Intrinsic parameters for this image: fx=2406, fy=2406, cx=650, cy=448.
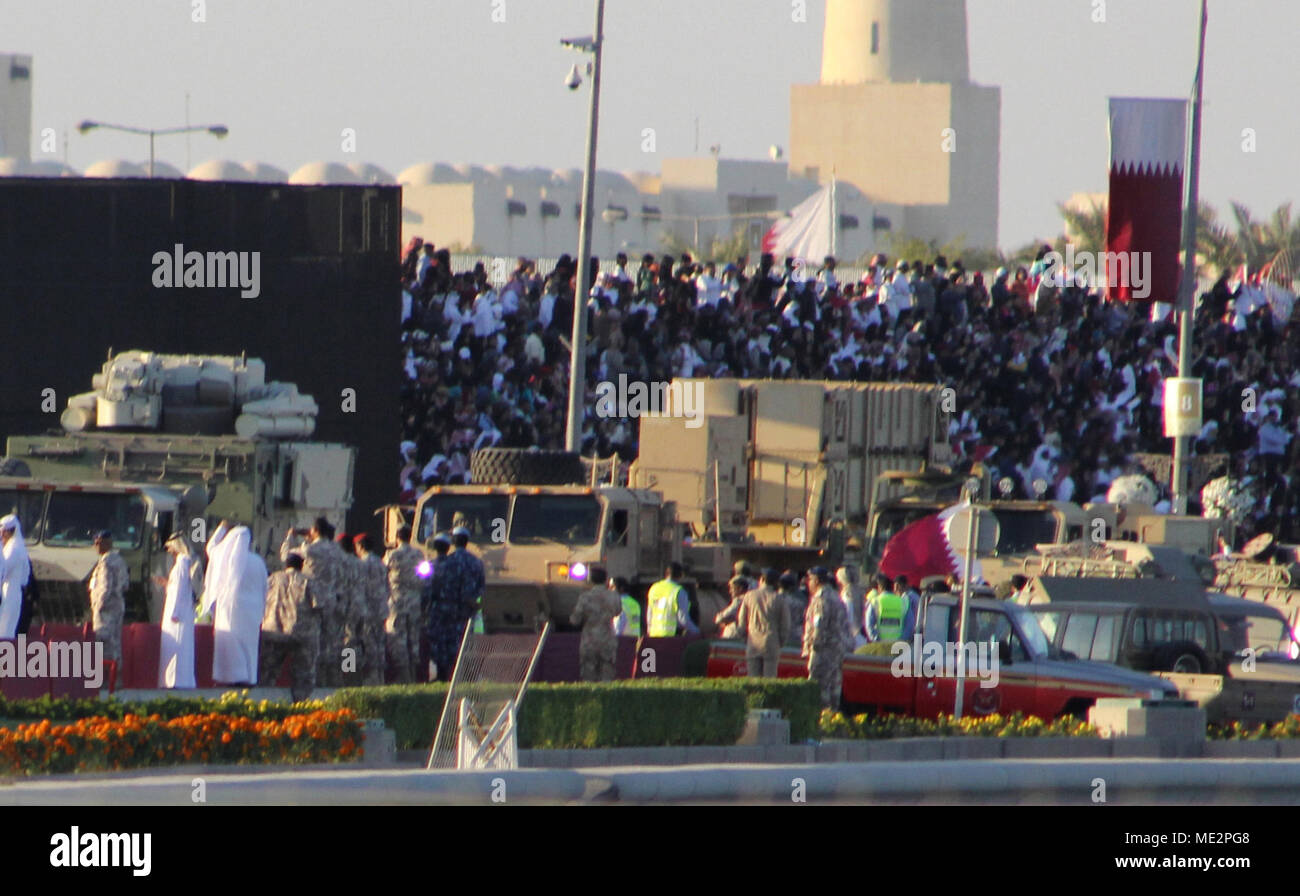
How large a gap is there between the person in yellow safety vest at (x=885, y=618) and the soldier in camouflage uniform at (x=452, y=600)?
3.95m

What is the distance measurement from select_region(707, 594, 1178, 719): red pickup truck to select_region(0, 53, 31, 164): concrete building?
84.1 meters

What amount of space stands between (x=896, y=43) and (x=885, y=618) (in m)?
92.9

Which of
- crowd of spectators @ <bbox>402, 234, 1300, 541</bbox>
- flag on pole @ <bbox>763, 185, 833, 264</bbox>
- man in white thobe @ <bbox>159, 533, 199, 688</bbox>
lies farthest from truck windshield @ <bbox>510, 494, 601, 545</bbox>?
flag on pole @ <bbox>763, 185, 833, 264</bbox>

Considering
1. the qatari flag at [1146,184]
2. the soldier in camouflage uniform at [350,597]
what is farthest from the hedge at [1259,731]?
the qatari flag at [1146,184]

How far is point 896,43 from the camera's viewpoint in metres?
112

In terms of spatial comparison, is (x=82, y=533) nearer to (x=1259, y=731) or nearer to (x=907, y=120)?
(x=1259, y=731)

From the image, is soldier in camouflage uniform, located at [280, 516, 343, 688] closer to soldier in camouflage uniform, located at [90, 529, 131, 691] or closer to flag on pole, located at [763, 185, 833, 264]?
soldier in camouflage uniform, located at [90, 529, 131, 691]

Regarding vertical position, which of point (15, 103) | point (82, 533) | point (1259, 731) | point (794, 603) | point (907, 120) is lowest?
point (1259, 731)

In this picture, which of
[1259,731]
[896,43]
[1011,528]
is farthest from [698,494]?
[896,43]

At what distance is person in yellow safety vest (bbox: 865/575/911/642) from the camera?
21.7 m

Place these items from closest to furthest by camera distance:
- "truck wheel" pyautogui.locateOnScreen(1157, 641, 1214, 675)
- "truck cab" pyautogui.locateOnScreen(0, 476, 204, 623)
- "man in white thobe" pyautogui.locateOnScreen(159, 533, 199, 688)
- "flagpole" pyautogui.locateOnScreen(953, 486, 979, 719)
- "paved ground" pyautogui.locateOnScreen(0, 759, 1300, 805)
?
"paved ground" pyautogui.locateOnScreen(0, 759, 1300, 805)
"flagpole" pyautogui.locateOnScreen(953, 486, 979, 719)
"man in white thobe" pyautogui.locateOnScreen(159, 533, 199, 688)
"truck cab" pyautogui.locateOnScreen(0, 476, 204, 623)
"truck wheel" pyautogui.locateOnScreen(1157, 641, 1214, 675)
